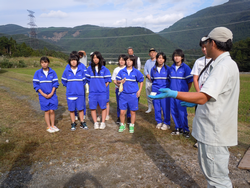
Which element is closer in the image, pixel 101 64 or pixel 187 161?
pixel 187 161

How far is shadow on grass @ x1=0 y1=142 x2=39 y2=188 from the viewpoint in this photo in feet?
9.20

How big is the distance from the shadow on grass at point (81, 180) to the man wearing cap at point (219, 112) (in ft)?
5.42

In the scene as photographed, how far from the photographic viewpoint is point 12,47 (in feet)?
153

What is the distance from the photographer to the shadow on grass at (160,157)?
9.41ft

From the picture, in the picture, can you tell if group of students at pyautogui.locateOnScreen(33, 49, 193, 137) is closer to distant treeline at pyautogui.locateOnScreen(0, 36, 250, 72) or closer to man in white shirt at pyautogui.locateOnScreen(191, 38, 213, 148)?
man in white shirt at pyautogui.locateOnScreen(191, 38, 213, 148)

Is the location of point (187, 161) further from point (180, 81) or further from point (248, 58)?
point (248, 58)

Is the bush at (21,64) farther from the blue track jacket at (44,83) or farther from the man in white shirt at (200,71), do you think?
the man in white shirt at (200,71)

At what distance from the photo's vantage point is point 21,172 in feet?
10.1

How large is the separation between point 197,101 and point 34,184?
2.70 metres

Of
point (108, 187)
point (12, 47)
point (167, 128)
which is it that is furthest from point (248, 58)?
Result: point (12, 47)

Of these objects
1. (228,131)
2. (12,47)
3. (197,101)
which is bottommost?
(228,131)

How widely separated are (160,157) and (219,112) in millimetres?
2020

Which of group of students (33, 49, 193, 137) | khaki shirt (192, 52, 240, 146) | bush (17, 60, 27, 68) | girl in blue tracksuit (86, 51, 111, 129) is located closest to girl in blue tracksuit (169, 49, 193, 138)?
group of students (33, 49, 193, 137)

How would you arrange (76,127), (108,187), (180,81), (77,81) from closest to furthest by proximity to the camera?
(108,187)
(180,81)
(77,81)
(76,127)
